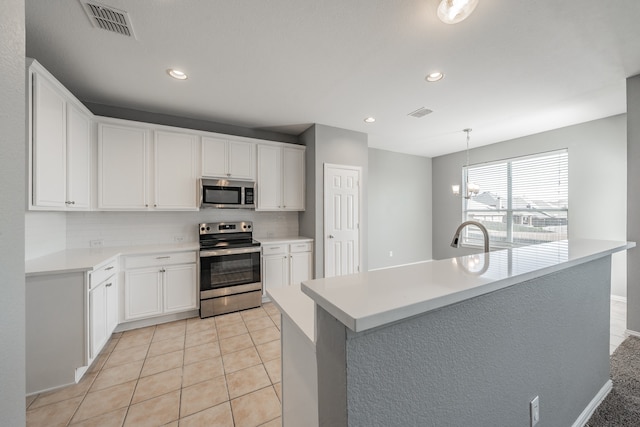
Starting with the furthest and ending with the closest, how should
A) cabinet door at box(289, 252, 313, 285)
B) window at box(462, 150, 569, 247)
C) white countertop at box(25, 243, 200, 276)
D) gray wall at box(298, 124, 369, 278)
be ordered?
window at box(462, 150, 569, 247), gray wall at box(298, 124, 369, 278), cabinet door at box(289, 252, 313, 285), white countertop at box(25, 243, 200, 276)

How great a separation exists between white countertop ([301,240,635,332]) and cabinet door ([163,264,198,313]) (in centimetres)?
280

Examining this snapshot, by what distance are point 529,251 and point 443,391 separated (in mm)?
944

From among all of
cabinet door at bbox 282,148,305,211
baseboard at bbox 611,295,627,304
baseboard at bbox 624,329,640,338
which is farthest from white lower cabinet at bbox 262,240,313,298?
baseboard at bbox 611,295,627,304

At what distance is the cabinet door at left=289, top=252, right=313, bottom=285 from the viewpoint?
3643mm

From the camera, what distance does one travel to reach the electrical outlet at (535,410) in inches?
43.1

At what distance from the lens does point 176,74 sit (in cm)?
239

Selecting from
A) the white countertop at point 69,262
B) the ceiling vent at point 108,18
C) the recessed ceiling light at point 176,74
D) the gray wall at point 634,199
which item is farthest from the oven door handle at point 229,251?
the gray wall at point 634,199

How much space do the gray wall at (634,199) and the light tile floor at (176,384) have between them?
365 centimetres

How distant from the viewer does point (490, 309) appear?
0.89 metres

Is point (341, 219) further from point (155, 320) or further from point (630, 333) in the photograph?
point (630, 333)

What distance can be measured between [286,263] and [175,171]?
1.97m

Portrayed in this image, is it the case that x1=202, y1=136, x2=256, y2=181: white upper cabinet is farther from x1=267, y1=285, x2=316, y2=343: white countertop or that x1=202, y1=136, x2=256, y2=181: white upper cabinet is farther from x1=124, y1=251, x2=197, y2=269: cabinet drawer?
x1=267, y1=285, x2=316, y2=343: white countertop

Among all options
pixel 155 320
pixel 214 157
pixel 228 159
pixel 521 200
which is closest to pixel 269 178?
pixel 228 159

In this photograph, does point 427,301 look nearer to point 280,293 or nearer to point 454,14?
point 280,293
